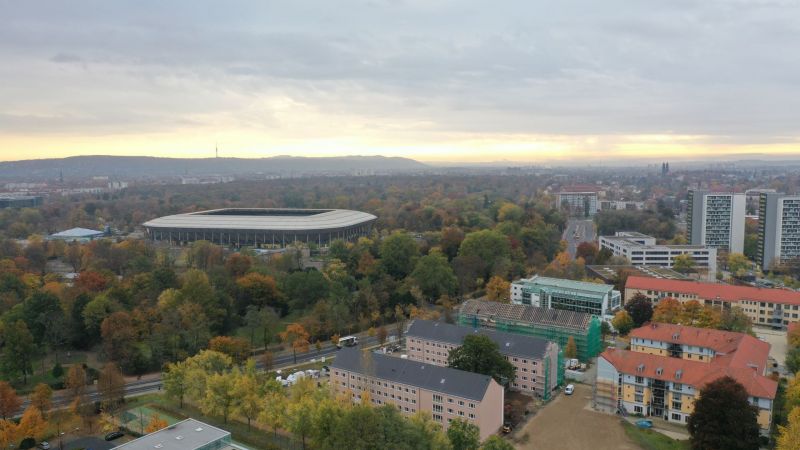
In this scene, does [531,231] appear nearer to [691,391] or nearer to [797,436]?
[691,391]

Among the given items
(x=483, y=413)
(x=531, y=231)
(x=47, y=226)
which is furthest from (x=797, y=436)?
(x=47, y=226)

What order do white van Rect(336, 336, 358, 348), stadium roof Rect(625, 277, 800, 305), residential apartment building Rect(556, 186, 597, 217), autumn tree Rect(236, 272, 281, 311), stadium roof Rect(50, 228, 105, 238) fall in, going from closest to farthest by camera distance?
white van Rect(336, 336, 358, 348) → stadium roof Rect(625, 277, 800, 305) → autumn tree Rect(236, 272, 281, 311) → stadium roof Rect(50, 228, 105, 238) → residential apartment building Rect(556, 186, 597, 217)

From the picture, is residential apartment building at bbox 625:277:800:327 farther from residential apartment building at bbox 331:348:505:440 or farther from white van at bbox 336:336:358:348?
residential apartment building at bbox 331:348:505:440

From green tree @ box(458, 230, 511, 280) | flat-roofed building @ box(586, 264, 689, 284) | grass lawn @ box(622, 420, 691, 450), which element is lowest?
grass lawn @ box(622, 420, 691, 450)

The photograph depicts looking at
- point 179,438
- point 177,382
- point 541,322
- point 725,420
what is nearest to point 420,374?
point 179,438

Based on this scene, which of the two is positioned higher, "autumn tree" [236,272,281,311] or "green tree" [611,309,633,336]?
"autumn tree" [236,272,281,311]

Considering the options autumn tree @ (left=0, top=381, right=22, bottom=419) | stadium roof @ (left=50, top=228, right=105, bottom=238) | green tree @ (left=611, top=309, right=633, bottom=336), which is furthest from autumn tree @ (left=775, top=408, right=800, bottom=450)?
stadium roof @ (left=50, top=228, right=105, bottom=238)

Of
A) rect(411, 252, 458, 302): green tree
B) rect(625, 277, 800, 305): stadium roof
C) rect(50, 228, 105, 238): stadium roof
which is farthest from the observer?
rect(50, 228, 105, 238): stadium roof
